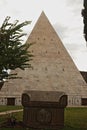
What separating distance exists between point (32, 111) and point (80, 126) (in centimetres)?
264

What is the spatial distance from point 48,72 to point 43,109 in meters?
28.6

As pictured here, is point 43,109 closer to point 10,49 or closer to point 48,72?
point 10,49

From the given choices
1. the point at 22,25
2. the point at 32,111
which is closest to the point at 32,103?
the point at 32,111

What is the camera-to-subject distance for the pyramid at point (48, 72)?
44781 mm

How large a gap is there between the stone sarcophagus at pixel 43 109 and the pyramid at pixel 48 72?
2585cm

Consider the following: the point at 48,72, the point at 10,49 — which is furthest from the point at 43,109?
the point at 48,72

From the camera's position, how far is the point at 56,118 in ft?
58.8

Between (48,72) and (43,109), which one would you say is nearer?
(43,109)

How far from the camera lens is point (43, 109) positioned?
17.7 m

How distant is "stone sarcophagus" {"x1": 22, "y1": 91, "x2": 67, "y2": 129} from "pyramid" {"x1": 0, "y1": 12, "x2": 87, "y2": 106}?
25850 millimetres

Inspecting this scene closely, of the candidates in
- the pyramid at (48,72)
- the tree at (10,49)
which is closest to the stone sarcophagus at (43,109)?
the tree at (10,49)

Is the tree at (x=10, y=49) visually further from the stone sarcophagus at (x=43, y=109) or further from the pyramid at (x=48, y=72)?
the pyramid at (x=48, y=72)

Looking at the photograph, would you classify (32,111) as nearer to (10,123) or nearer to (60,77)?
(10,123)

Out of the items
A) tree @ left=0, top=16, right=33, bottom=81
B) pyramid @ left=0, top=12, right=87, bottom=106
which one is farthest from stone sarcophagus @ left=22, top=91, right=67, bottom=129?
pyramid @ left=0, top=12, right=87, bottom=106
